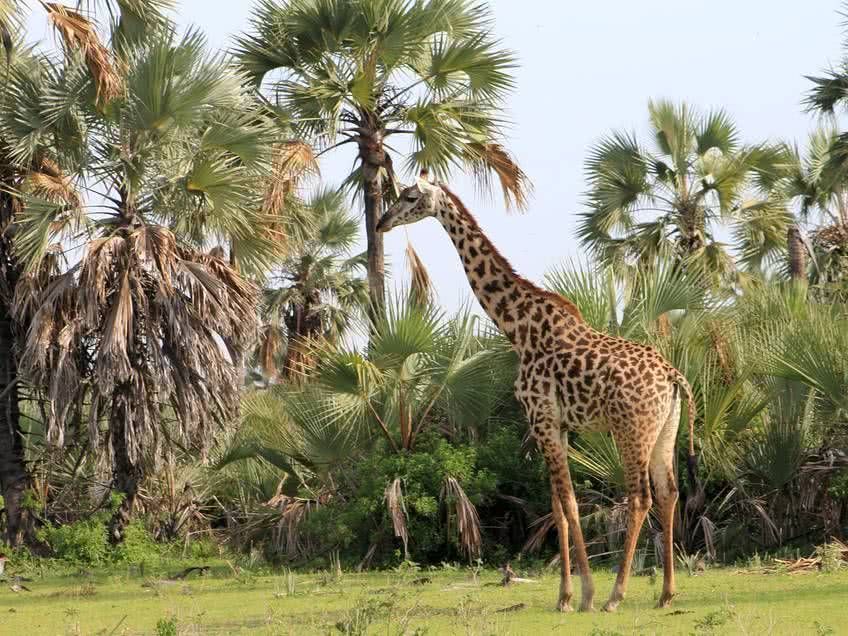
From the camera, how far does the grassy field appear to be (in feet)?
28.0

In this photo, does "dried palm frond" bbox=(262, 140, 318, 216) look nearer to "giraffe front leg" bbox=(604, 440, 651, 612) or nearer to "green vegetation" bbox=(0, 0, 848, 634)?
"green vegetation" bbox=(0, 0, 848, 634)

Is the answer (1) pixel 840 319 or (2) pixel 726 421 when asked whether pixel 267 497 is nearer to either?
(2) pixel 726 421

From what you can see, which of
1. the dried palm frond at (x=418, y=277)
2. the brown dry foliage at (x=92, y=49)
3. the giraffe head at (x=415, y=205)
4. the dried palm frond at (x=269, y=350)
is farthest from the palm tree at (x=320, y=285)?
the giraffe head at (x=415, y=205)

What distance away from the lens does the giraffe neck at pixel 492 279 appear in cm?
1055

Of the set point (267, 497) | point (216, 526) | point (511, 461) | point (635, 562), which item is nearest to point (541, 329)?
point (635, 562)

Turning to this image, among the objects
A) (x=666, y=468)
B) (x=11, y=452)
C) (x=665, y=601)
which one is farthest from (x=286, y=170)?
(x=665, y=601)

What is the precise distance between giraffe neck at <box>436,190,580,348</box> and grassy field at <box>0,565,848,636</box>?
2268mm

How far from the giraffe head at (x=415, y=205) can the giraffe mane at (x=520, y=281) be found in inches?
5.3

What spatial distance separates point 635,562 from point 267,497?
20.4ft

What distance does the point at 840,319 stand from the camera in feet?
45.9

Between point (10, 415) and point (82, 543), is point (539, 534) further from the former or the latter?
point (10, 415)

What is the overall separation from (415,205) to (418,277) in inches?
321

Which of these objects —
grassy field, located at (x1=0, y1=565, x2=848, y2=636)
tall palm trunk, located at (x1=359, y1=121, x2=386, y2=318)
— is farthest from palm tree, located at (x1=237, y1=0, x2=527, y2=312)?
grassy field, located at (x1=0, y1=565, x2=848, y2=636)

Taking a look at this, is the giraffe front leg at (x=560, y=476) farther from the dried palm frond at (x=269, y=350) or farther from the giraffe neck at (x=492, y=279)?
the dried palm frond at (x=269, y=350)
